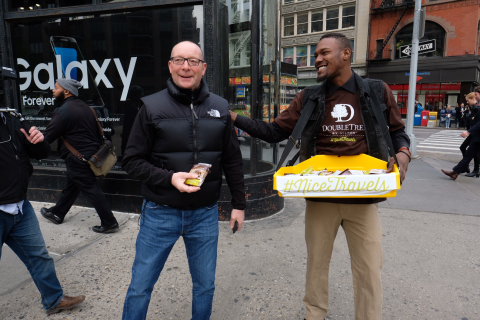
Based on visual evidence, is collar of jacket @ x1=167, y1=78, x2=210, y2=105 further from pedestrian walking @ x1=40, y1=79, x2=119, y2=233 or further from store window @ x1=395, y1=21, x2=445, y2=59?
store window @ x1=395, y1=21, x2=445, y2=59

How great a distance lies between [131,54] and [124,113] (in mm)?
860

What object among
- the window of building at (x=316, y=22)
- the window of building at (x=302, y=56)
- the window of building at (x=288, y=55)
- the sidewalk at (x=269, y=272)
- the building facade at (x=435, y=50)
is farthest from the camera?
the window of building at (x=288, y=55)

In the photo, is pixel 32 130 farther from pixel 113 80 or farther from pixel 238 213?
pixel 113 80

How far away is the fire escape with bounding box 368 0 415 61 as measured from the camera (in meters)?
28.3

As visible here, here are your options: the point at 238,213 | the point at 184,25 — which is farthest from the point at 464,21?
the point at 238,213

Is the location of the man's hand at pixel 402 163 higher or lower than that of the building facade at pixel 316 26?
lower

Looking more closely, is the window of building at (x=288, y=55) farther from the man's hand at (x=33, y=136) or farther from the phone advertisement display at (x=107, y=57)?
the man's hand at (x=33, y=136)

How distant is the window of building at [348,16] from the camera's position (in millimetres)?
30109

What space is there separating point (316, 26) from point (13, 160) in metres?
32.4

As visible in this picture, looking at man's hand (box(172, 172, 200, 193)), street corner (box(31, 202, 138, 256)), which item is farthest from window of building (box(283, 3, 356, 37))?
man's hand (box(172, 172, 200, 193))

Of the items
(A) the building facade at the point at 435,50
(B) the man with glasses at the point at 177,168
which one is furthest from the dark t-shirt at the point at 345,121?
(A) the building facade at the point at 435,50

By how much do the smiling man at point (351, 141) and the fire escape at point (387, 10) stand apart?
99.4ft

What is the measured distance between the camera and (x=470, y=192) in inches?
250

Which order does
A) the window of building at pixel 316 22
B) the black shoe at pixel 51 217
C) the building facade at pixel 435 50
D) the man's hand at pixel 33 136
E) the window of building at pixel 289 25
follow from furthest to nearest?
the window of building at pixel 289 25 → the window of building at pixel 316 22 → the building facade at pixel 435 50 → the black shoe at pixel 51 217 → the man's hand at pixel 33 136
